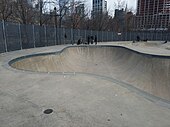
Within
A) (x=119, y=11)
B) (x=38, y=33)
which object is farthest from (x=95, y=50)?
(x=119, y=11)

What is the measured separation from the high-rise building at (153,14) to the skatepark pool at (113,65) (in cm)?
5548

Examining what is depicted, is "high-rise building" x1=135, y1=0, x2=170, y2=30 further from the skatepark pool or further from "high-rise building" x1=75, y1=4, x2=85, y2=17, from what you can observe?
the skatepark pool

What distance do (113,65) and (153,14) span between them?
72.2m

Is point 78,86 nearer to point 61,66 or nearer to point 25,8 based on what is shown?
point 61,66

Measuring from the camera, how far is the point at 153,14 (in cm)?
7888

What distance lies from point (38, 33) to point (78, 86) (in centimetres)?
1546

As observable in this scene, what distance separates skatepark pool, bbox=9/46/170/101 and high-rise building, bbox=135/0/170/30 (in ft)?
182

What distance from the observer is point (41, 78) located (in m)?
6.52

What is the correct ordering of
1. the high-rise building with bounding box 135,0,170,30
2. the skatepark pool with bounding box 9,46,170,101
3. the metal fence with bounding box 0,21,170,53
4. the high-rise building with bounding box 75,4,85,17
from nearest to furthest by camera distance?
the skatepark pool with bounding box 9,46,170,101 → the metal fence with bounding box 0,21,170,53 → the high-rise building with bounding box 75,4,85,17 → the high-rise building with bounding box 135,0,170,30

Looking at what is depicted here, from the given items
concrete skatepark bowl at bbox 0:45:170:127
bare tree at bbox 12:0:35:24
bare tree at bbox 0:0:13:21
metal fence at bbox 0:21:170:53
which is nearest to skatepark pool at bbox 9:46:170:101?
concrete skatepark bowl at bbox 0:45:170:127

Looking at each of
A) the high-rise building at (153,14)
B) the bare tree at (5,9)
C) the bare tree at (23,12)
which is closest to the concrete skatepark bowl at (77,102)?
the bare tree at (23,12)

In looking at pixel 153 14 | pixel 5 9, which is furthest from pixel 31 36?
pixel 153 14

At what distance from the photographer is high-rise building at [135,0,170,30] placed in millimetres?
71812

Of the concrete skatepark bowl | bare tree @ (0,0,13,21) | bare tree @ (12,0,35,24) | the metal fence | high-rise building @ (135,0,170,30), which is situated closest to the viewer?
the concrete skatepark bowl
